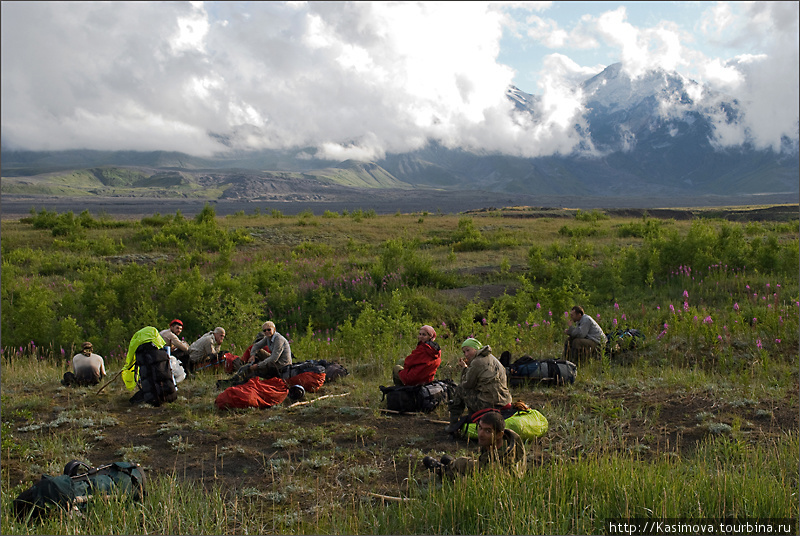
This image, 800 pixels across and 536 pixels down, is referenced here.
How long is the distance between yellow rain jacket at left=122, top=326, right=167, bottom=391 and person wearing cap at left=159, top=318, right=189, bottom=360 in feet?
4.02

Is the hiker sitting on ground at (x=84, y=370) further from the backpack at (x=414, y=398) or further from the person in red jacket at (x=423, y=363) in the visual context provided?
the person in red jacket at (x=423, y=363)

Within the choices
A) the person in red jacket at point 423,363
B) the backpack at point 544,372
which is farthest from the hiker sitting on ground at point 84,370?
the backpack at point 544,372

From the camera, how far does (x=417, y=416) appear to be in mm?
7996

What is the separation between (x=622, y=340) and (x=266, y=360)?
20.5 ft

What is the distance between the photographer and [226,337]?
12.8 meters

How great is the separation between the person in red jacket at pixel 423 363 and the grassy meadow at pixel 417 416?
0.53m

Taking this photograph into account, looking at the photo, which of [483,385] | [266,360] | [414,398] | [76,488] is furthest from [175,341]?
[483,385]

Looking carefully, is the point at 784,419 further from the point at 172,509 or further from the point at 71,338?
the point at 71,338

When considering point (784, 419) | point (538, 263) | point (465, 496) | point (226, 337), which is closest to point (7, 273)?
point (226, 337)

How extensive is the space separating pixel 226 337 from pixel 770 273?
14025 mm

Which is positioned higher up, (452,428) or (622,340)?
(622,340)

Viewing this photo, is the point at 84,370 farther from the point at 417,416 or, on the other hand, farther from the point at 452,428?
the point at 452,428

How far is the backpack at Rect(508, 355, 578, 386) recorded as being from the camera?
8.95m

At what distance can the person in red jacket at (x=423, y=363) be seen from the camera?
8406 mm
